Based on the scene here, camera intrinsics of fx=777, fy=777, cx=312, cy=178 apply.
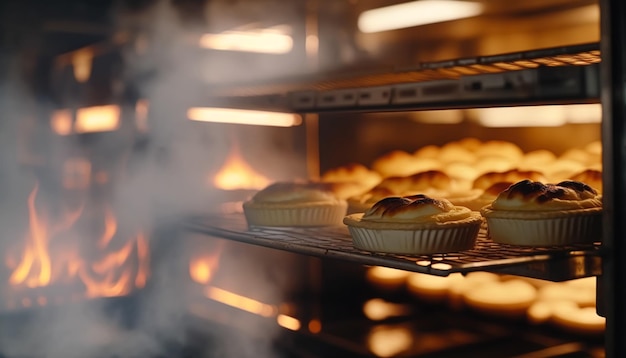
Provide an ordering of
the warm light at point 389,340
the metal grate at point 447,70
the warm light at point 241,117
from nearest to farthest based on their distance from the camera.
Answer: the metal grate at point 447,70
the warm light at point 389,340
the warm light at point 241,117

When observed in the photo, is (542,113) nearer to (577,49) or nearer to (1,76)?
(577,49)

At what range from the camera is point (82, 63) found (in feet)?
6.84

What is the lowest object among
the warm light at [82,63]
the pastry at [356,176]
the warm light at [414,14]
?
the pastry at [356,176]

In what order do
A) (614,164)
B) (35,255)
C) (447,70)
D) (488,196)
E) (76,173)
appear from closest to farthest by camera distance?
(614,164)
(447,70)
(488,196)
(35,255)
(76,173)

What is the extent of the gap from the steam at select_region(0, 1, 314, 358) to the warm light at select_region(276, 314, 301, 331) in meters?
0.03

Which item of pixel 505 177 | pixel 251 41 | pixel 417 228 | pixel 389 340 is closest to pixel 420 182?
pixel 505 177

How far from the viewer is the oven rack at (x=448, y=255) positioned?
3.59ft

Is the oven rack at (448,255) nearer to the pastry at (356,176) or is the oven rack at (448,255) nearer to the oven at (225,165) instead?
the oven at (225,165)

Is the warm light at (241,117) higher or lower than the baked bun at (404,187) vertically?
higher

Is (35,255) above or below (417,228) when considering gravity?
below

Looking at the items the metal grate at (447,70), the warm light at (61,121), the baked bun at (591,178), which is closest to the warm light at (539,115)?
the baked bun at (591,178)

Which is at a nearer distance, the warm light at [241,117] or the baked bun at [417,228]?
the baked bun at [417,228]

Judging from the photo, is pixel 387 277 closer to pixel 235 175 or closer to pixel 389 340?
pixel 389 340

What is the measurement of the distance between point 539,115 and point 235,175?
3.05 feet
